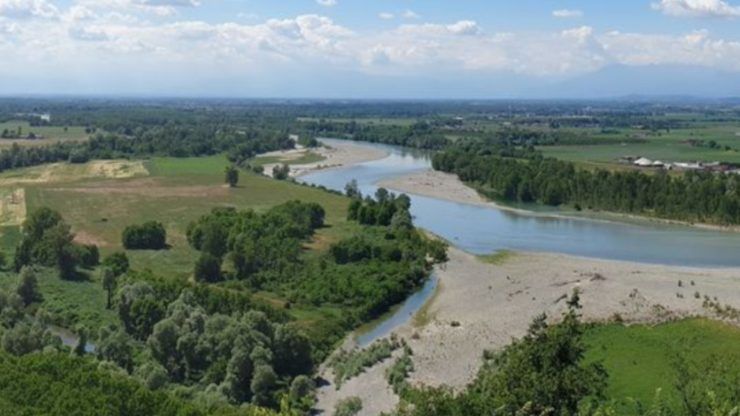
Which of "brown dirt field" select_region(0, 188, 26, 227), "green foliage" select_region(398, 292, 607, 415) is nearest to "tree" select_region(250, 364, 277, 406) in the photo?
"green foliage" select_region(398, 292, 607, 415)

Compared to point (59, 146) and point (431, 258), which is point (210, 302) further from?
point (59, 146)

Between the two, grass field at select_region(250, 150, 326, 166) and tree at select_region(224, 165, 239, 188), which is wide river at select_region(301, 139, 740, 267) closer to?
tree at select_region(224, 165, 239, 188)

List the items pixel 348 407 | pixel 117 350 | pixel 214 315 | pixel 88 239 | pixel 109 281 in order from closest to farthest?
pixel 348 407, pixel 117 350, pixel 214 315, pixel 109 281, pixel 88 239

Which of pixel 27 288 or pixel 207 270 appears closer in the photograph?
pixel 27 288

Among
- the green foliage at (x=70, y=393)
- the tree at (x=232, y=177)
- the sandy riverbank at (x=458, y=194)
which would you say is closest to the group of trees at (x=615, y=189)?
the sandy riverbank at (x=458, y=194)

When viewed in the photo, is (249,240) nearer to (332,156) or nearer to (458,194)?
(458,194)

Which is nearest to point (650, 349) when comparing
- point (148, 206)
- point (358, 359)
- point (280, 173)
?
point (358, 359)

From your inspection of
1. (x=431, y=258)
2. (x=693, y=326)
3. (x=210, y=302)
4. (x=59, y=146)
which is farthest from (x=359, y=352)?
(x=59, y=146)
